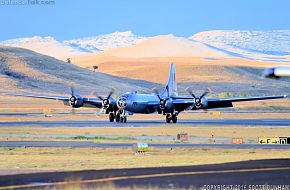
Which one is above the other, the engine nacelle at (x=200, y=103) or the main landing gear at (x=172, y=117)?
the engine nacelle at (x=200, y=103)

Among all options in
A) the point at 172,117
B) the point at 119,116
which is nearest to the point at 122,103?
the point at 119,116

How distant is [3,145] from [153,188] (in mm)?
30990

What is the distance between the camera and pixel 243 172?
108 ft

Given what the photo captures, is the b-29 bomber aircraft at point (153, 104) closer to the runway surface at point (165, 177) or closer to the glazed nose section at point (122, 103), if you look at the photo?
the glazed nose section at point (122, 103)

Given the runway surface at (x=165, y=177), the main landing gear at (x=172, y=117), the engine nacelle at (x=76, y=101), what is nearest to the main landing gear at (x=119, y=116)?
the engine nacelle at (x=76, y=101)

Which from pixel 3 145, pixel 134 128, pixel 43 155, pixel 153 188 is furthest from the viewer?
pixel 134 128

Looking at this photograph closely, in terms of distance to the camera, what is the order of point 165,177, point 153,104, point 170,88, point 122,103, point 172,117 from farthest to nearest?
point 170,88 → point 153,104 → point 172,117 → point 122,103 → point 165,177

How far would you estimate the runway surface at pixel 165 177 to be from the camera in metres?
29.0

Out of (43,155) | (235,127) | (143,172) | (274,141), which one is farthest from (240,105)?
(143,172)

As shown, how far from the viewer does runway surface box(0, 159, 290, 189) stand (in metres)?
29.0

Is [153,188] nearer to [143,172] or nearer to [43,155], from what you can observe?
[143,172]

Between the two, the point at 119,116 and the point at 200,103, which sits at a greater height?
the point at 200,103

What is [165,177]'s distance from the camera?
31.4 meters

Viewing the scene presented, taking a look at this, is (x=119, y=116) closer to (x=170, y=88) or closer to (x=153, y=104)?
(x=153, y=104)
